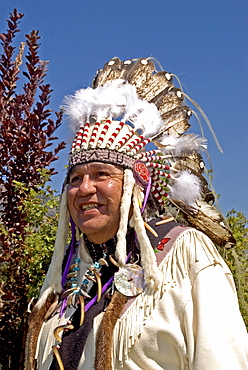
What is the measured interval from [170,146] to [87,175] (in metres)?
0.50

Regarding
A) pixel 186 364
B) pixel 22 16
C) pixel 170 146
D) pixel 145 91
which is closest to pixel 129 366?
pixel 186 364

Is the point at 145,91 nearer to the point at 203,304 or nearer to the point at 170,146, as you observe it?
the point at 170,146

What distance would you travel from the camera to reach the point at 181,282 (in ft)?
7.39

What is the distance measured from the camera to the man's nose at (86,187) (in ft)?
8.09

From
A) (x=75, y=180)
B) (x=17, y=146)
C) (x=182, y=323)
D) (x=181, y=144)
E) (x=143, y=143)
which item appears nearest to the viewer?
(x=182, y=323)

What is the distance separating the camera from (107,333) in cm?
221

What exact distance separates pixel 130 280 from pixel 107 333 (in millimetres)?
254

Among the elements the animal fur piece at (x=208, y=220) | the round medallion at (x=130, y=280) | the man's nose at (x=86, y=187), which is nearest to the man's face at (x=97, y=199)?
the man's nose at (x=86, y=187)

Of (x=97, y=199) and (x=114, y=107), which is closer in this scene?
(x=97, y=199)

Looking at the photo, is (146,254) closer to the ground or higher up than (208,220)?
closer to the ground

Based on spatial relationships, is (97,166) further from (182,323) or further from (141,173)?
(182,323)

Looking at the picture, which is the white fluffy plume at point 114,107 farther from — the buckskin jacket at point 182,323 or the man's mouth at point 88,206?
the buckskin jacket at point 182,323

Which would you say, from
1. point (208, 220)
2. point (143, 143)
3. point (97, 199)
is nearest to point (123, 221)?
point (97, 199)

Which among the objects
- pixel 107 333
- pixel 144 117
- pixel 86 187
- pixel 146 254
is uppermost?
pixel 144 117
